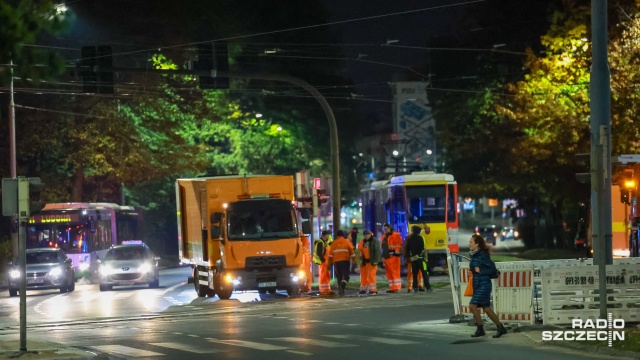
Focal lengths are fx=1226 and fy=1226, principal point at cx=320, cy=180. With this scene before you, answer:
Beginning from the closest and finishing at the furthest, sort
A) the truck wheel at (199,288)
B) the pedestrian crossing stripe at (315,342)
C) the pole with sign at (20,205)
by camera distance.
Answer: the pedestrian crossing stripe at (315,342), the pole with sign at (20,205), the truck wheel at (199,288)

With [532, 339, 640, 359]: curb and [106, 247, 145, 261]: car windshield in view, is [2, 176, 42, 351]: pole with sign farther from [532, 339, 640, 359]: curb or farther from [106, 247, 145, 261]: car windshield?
[106, 247, 145, 261]: car windshield

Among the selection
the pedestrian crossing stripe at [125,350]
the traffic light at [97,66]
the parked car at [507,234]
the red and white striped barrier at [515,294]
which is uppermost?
the traffic light at [97,66]

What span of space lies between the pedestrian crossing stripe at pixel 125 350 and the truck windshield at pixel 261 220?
39.7 ft

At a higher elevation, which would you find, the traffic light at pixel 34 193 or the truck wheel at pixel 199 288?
the traffic light at pixel 34 193

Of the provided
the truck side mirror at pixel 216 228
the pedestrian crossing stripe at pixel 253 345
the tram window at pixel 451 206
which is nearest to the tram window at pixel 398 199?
the tram window at pixel 451 206

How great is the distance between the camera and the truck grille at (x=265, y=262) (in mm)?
32031

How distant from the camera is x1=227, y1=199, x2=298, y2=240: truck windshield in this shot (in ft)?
105

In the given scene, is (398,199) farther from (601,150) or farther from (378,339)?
(601,150)

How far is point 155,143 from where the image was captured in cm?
5606

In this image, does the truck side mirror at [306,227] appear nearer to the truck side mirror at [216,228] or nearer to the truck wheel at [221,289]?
the truck side mirror at [216,228]

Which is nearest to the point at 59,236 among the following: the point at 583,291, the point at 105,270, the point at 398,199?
the point at 105,270

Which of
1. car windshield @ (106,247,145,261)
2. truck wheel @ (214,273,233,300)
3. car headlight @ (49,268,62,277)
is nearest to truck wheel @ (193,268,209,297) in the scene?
truck wheel @ (214,273,233,300)

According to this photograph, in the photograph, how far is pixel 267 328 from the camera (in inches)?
890

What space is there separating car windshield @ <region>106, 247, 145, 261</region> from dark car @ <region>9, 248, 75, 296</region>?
5.27 feet
